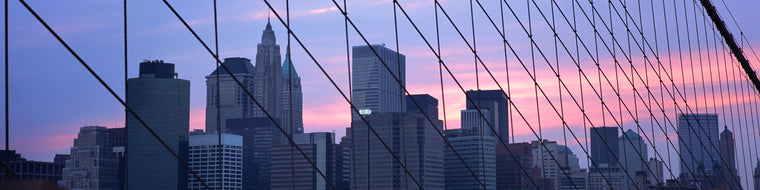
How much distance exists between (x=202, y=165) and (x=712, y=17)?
17304 cm

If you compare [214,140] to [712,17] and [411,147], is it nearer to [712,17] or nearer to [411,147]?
[411,147]

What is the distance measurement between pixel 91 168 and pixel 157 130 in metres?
17.6

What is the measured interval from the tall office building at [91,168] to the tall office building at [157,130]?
3.65 meters

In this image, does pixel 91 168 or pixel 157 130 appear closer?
pixel 91 168

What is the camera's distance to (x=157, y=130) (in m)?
184

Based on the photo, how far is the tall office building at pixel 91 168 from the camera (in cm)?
16588

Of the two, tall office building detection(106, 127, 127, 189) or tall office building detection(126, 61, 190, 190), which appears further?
tall office building detection(126, 61, 190, 190)

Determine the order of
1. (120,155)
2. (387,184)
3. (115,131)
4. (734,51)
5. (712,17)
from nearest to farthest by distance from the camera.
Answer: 1. (712,17)
2. (734,51)
3. (120,155)
4. (115,131)
5. (387,184)

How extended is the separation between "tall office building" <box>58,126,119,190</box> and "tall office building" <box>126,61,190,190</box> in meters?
3.65

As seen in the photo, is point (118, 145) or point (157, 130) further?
point (157, 130)

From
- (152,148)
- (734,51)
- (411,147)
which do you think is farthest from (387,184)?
(734,51)

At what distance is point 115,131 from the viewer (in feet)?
599

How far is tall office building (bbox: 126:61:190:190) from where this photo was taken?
171375 mm

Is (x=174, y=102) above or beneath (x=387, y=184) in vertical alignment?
above
